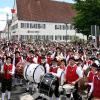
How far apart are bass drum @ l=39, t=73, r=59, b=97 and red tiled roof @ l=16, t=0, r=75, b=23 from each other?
6307cm

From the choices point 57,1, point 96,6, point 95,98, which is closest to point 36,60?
point 95,98

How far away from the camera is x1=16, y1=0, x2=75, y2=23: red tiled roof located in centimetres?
7569

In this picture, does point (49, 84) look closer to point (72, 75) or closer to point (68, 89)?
point (68, 89)

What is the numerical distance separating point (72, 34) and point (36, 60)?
210 ft

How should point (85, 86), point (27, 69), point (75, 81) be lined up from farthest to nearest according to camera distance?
point (27, 69) < point (75, 81) < point (85, 86)

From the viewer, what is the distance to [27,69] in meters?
14.8

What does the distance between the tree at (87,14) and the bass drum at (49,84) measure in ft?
111

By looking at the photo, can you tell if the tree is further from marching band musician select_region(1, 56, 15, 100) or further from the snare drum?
the snare drum

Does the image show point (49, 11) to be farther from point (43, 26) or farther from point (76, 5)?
point (76, 5)

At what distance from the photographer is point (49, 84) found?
12.1 meters

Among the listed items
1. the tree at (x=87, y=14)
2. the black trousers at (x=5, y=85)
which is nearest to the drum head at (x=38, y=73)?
the black trousers at (x=5, y=85)

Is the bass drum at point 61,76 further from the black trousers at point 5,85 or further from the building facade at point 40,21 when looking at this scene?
the building facade at point 40,21

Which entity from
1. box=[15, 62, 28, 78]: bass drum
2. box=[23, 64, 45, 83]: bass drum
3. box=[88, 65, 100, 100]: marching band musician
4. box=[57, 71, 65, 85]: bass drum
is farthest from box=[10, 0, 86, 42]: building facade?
box=[88, 65, 100, 100]: marching band musician

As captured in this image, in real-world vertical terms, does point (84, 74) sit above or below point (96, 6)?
below
